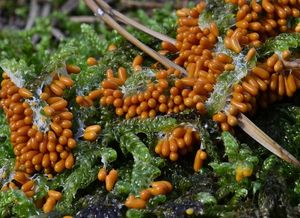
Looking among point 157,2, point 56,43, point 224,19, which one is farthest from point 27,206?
point 157,2

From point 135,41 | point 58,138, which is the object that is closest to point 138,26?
point 135,41

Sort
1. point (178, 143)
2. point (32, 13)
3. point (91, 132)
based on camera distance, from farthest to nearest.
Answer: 1. point (32, 13)
2. point (91, 132)
3. point (178, 143)

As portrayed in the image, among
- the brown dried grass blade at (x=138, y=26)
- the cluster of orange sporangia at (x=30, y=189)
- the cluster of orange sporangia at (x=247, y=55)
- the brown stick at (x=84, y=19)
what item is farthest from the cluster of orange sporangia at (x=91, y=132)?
the brown stick at (x=84, y=19)

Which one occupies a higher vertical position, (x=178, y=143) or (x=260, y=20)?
(x=260, y=20)

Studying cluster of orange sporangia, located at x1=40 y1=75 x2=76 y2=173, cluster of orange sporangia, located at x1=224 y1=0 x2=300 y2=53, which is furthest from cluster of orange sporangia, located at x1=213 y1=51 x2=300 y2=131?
cluster of orange sporangia, located at x1=40 y1=75 x2=76 y2=173

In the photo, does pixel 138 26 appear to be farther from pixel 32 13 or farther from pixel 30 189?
pixel 32 13

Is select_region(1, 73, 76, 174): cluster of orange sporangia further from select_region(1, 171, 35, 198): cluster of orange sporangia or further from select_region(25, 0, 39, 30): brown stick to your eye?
select_region(25, 0, 39, 30): brown stick

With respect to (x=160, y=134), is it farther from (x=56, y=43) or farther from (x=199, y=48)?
(x=56, y=43)
